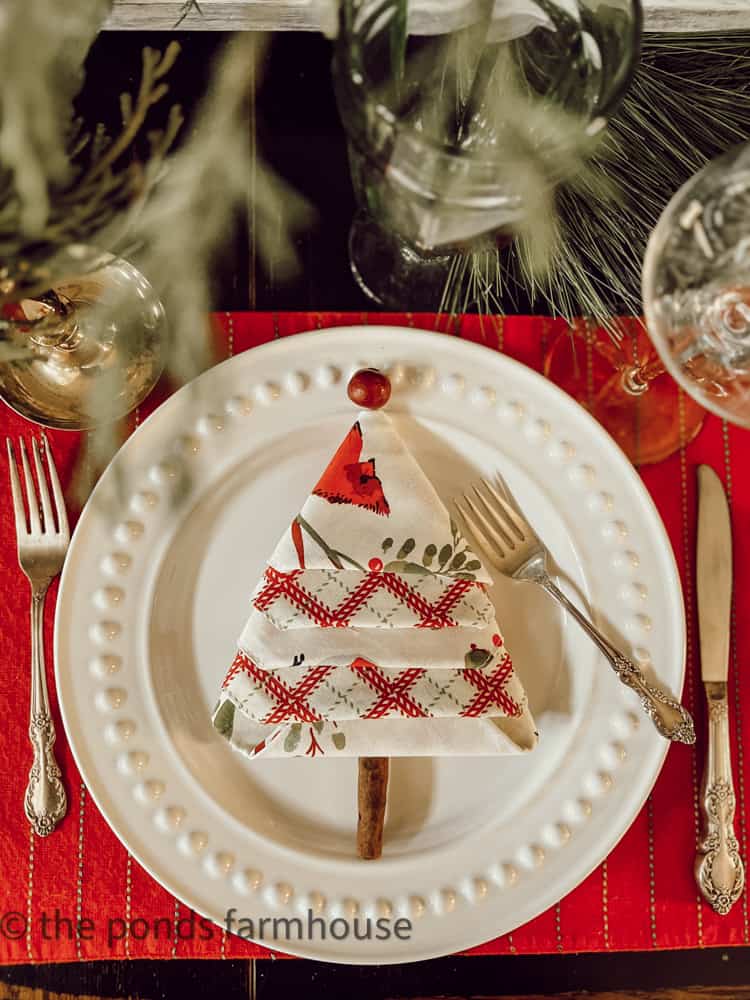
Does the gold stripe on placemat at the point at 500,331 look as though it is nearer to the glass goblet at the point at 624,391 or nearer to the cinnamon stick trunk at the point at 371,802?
the glass goblet at the point at 624,391

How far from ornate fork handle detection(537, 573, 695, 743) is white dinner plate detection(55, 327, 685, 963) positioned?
0.04ft

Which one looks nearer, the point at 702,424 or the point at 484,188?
the point at 484,188

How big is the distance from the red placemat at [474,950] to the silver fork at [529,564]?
4 centimetres

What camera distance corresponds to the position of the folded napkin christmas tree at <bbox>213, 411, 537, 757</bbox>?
0.53m

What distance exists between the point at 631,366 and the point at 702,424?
0.06 metres

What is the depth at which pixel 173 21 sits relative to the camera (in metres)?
0.61

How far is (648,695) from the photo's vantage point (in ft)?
1.82

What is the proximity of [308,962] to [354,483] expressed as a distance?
34 cm

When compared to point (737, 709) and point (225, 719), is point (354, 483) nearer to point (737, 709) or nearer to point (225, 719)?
point (225, 719)

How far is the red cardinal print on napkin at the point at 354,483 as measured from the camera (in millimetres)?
539

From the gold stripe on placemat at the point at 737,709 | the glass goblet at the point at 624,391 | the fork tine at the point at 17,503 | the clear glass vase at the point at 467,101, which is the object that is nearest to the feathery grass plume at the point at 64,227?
the clear glass vase at the point at 467,101

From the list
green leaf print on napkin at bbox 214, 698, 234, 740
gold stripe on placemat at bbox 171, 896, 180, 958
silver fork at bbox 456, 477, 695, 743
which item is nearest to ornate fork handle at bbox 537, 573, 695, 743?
silver fork at bbox 456, 477, 695, 743

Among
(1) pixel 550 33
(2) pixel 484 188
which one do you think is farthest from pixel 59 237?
(1) pixel 550 33

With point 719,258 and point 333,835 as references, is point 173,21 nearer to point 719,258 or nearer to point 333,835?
point 719,258
